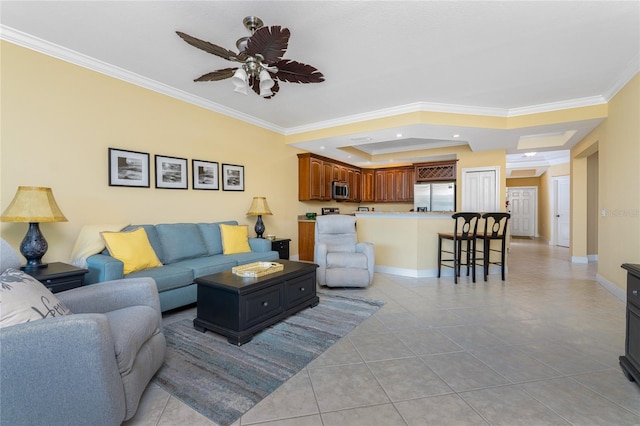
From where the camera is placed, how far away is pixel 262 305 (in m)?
2.55

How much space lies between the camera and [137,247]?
9.71 ft

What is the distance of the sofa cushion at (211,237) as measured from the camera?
12.9ft

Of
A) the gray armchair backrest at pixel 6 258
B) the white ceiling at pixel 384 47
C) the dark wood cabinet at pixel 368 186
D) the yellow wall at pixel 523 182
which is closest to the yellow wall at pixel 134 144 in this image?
the white ceiling at pixel 384 47

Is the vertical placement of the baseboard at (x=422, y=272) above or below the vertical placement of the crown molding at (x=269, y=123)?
below

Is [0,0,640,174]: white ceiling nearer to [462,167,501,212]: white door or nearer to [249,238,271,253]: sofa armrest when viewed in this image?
[462,167,501,212]: white door

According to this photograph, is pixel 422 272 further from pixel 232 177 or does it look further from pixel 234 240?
pixel 232 177

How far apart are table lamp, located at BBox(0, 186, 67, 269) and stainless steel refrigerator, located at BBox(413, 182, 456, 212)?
22.4ft

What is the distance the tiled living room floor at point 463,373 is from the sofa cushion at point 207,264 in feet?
1.44

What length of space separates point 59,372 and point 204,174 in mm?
3414

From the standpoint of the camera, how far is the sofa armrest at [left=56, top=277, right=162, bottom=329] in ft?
5.76

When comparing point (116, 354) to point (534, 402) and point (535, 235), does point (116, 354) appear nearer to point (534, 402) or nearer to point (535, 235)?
point (534, 402)

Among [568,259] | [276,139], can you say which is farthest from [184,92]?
[568,259]

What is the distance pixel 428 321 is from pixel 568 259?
214 inches

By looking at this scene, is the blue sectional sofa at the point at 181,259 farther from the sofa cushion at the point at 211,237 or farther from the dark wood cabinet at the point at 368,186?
the dark wood cabinet at the point at 368,186
